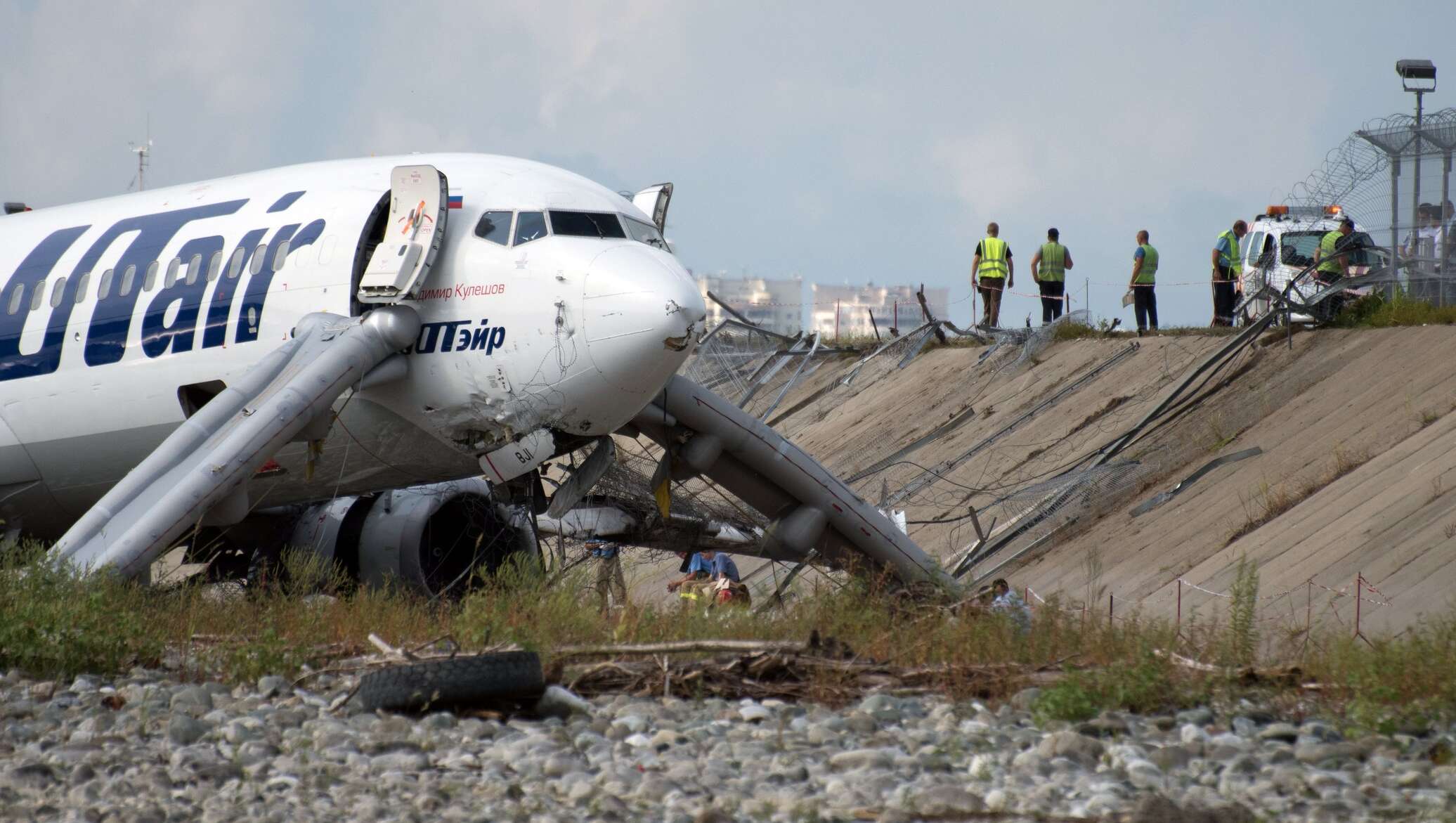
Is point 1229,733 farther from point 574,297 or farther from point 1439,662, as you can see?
point 574,297

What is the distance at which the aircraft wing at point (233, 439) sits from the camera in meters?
13.0

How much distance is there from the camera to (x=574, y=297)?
14164 millimetres

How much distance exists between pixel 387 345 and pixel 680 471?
13.4 feet

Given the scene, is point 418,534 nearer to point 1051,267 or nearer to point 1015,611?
point 1015,611

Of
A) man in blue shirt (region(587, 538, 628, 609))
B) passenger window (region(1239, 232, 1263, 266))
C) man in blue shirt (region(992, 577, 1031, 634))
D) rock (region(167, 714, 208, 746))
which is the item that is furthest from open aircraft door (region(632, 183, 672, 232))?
passenger window (region(1239, 232, 1263, 266))

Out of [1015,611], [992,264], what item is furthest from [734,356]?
[1015,611]

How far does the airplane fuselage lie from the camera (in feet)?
46.8

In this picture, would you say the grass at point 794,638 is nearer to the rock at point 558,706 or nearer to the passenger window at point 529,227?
the rock at point 558,706

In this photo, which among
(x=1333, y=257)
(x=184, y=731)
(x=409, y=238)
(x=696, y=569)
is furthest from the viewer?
(x=1333, y=257)

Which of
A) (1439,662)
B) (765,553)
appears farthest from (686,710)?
(765,553)

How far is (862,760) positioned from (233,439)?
7515 millimetres

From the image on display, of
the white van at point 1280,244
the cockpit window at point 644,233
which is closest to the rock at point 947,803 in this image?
the cockpit window at point 644,233

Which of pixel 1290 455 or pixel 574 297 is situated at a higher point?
pixel 574 297

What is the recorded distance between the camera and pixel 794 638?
11234mm
